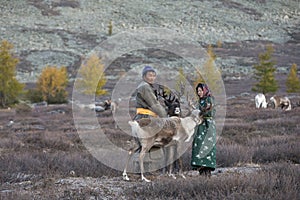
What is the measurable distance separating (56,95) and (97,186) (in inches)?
1262

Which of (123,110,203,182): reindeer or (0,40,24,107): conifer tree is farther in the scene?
(0,40,24,107): conifer tree

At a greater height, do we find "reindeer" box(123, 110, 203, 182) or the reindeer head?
the reindeer head

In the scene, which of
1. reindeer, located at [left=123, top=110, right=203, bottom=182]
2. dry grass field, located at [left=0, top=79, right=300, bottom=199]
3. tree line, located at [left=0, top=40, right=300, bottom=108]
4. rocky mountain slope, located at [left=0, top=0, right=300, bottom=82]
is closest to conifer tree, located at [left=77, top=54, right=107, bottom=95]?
tree line, located at [left=0, top=40, right=300, bottom=108]

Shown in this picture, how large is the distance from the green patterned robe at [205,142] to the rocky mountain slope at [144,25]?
51480mm

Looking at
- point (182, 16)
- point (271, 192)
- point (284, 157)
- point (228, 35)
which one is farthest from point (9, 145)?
point (182, 16)

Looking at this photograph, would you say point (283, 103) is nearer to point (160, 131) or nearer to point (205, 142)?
point (205, 142)

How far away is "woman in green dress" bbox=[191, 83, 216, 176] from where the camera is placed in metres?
7.10

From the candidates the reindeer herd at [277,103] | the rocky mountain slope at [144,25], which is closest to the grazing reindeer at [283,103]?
the reindeer herd at [277,103]

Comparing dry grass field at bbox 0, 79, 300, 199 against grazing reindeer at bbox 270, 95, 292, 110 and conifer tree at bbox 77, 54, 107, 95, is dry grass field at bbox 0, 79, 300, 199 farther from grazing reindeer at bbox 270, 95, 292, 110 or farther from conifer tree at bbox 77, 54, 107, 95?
conifer tree at bbox 77, 54, 107, 95

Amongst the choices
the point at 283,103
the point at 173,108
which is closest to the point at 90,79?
the point at 283,103

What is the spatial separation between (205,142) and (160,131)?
2.62 feet

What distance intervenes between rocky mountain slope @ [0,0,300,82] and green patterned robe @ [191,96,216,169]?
51480mm

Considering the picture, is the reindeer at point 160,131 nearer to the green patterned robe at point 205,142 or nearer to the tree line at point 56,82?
the green patterned robe at point 205,142

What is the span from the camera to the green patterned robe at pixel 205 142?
7113 mm
